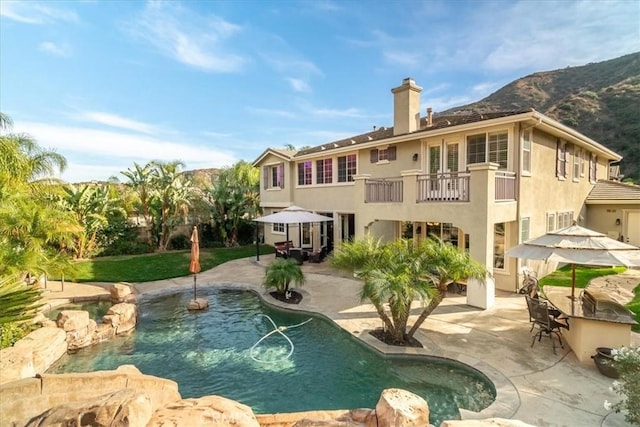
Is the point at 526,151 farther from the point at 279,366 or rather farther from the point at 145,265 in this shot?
the point at 145,265

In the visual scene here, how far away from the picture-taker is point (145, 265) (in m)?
20.1

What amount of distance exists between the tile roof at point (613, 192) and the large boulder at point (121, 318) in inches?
1118

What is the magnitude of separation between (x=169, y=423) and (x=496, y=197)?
41.8 ft

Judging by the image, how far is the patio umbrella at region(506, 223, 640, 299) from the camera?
816 cm

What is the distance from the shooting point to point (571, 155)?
1920 centimetres

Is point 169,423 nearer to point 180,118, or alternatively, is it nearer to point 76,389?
point 76,389

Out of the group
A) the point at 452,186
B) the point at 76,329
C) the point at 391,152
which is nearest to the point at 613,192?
the point at 391,152

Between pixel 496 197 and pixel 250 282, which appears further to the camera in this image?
pixel 250 282

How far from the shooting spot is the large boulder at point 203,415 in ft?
15.1

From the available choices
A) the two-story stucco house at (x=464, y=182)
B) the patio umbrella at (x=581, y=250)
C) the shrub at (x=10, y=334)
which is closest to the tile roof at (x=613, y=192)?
the two-story stucco house at (x=464, y=182)

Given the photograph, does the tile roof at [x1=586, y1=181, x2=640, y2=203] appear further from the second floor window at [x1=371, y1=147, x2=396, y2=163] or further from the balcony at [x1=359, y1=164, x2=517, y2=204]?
the second floor window at [x1=371, y1=147, x2=396, y2=163]

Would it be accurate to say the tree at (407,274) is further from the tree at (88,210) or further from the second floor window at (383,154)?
the tree at (88,210)

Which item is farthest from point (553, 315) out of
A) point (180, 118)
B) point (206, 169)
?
point (206, 169)

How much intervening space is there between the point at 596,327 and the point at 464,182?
21.7ft
